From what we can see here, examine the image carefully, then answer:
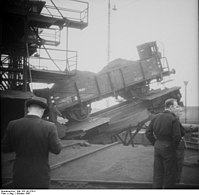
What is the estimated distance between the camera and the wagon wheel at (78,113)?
11.1 m

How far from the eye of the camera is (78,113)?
11203mm

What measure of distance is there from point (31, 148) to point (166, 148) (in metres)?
2.27

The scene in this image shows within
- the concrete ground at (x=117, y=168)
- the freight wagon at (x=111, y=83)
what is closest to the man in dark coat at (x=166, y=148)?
the concrete ground at (x=117, y=168)

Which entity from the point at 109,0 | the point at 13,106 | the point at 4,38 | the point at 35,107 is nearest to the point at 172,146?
the point at 35,107

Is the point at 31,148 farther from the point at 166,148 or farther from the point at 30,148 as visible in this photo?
the point at 166,148

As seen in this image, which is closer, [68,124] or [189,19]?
[189,19]

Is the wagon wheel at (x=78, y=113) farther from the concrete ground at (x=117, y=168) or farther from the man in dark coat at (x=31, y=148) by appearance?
the man in dark coat at (x=31, y=148)

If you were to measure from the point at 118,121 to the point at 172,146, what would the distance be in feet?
21.9

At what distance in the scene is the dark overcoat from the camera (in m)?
3.02

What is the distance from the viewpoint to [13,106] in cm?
983

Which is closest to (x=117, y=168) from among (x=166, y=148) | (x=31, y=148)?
(x=166, y=148)

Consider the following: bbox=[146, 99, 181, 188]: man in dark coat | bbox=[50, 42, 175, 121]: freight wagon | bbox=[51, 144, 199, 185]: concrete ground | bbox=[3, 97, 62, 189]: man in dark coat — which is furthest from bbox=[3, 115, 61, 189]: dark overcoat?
bbox=[50, 42, 175, 121]: freight wagon

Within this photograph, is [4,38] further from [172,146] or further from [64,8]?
[172,146]

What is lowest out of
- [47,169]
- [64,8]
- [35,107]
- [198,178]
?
[198,178]
